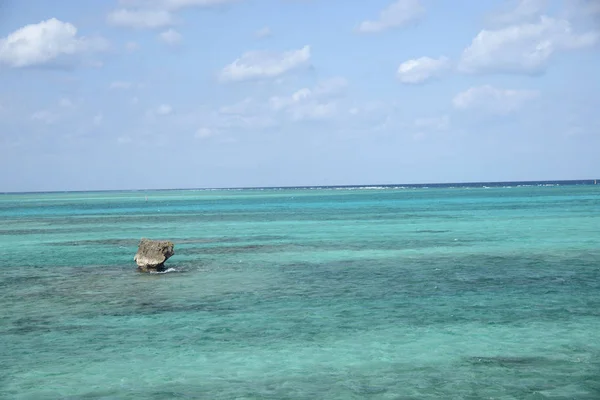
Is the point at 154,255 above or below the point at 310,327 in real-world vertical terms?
above

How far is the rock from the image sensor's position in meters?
36.0

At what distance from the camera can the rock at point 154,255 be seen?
36031 mm

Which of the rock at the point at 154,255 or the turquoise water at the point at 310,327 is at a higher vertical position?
the rock at the point at 154,255

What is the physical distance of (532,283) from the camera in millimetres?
29016

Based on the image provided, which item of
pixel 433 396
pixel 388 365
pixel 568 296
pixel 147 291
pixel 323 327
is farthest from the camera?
pixel 147 291

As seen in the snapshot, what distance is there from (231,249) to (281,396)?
34.8 metres

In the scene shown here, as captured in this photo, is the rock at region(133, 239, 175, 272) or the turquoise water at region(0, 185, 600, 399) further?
the rock at region(133, 239, 175, 272)

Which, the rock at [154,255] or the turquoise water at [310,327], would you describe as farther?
the rock at [154,255]

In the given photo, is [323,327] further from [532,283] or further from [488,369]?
[532,283]

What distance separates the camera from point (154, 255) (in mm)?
36156

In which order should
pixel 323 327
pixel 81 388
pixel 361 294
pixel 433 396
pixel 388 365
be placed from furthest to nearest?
pixel 361 294 → pixel 323 327 → pixel 388 365 → pixel 81 388 → pixel 433 396

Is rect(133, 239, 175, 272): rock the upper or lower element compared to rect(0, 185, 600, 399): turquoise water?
upper

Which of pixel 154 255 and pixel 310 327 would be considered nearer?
pixel 310 327

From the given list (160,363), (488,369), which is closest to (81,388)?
(160,363)
